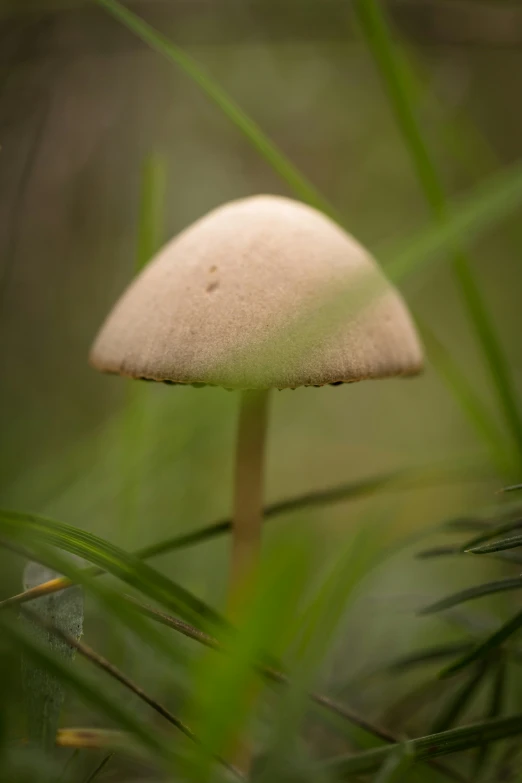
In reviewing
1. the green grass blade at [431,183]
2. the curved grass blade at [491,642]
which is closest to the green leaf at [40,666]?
the curved grass blade at [491,642]

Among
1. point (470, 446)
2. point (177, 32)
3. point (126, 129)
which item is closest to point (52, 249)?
point (126, 129)

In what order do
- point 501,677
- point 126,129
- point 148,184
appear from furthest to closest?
point 126,129
point 148,184
point 501,677

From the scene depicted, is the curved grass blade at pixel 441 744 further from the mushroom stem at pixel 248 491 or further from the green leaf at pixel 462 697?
the mushroom stem at pixel 248 491

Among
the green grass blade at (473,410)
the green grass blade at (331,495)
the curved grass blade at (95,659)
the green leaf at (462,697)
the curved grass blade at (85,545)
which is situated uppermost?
the green grass blade at (473,410)

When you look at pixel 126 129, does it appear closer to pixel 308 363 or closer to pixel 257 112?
pixel 257 112

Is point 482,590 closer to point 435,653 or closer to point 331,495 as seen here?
point 435,653

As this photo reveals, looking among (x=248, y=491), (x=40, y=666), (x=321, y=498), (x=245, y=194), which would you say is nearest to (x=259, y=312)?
(x=321, y=498)

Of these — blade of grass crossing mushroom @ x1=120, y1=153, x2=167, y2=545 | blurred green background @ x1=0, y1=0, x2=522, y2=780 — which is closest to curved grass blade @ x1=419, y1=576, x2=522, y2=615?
blade of grass crossing mushroom @ x1=120, y1=153, x2=167, y2=545
